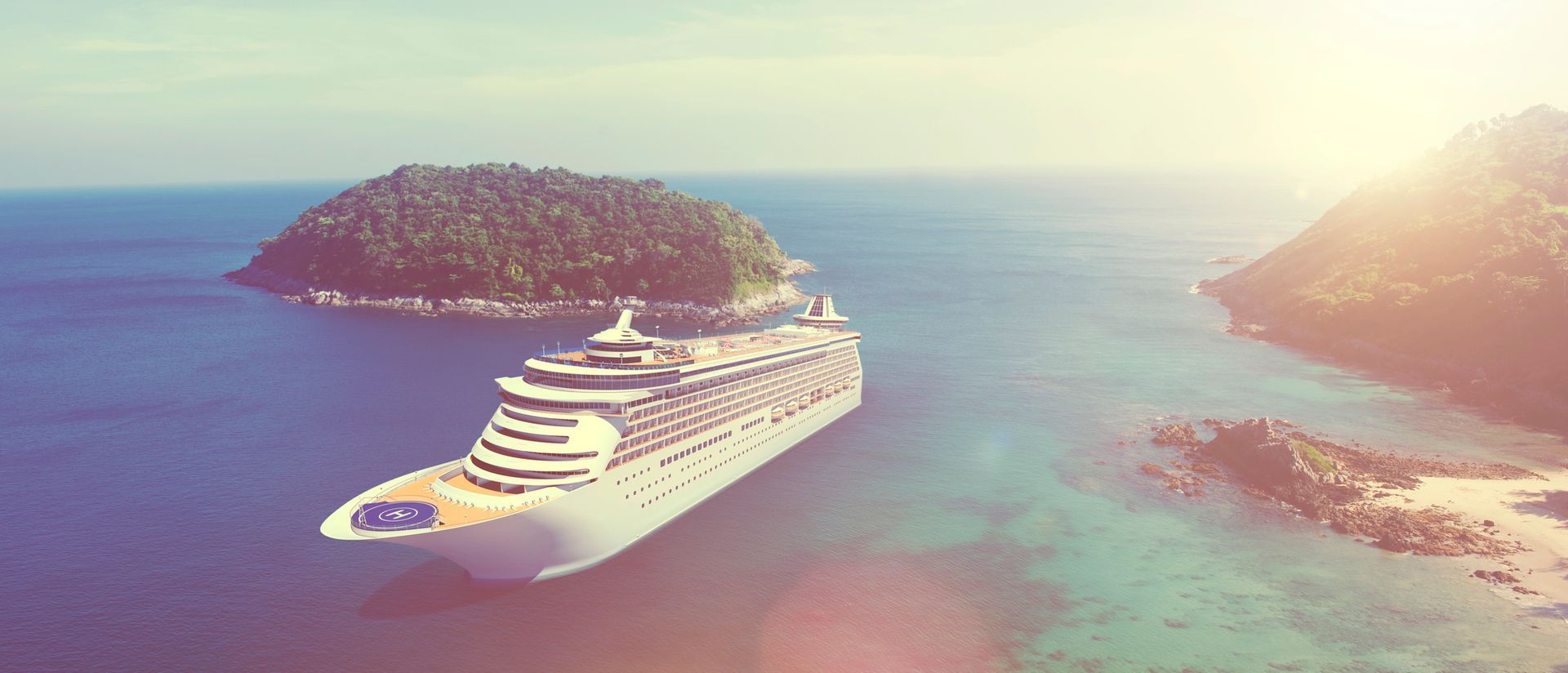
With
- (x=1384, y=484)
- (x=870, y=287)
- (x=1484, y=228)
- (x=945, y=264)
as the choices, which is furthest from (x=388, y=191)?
(x=1484, y=228)

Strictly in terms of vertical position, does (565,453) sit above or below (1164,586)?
above

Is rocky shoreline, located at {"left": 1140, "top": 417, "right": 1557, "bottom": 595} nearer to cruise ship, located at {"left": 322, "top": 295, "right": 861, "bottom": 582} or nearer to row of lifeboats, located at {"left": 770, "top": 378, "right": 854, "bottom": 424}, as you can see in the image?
row of lifeboats, located at {"left": 770, "top": 378, "right": 854, "bottom": 424}

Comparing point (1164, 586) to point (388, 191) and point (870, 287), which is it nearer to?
point (870, 287)

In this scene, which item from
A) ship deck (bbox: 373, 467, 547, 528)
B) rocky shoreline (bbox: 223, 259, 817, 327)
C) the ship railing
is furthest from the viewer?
rocky shoreline (bbox: 223, 259, 817, 327)

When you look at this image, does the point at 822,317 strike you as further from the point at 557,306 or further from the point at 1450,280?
the point at 1450,280

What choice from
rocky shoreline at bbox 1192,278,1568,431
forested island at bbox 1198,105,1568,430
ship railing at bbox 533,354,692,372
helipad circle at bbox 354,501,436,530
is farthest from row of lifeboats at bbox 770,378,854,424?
forested island at bbox 1198,105,1568,430
